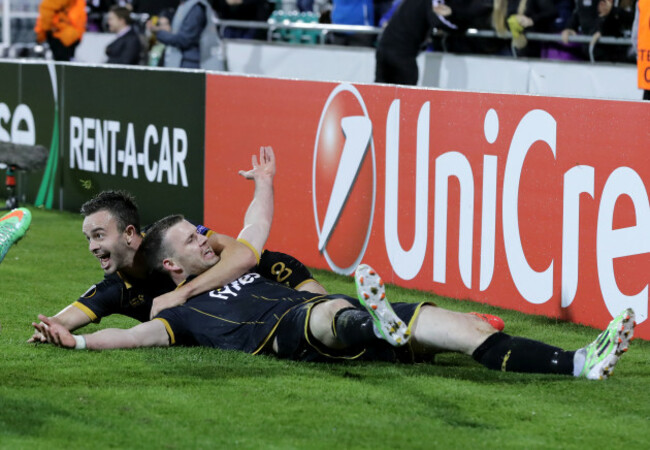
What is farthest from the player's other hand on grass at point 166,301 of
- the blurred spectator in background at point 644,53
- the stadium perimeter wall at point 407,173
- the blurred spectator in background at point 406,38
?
the blurred spectator in background at point 406,38

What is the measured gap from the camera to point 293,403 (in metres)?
5.66

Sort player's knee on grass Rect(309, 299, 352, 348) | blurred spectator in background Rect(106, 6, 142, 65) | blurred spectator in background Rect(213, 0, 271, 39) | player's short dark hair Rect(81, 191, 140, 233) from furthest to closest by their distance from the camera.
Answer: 1. blurred spectator in background Rect(213, 0, 271, 39)
2. blurred spectator in background Rect(106, 6, 142, 65)
3. player's short dark hair Rect(81, 191, 140, 233)
4. player's knee on grass Rect(309, 299, 352, 348)

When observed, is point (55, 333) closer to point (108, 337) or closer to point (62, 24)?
point (108, 337)

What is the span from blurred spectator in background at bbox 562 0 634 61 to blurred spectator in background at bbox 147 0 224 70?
4.58 meters

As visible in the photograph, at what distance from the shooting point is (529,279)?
8.48 meters

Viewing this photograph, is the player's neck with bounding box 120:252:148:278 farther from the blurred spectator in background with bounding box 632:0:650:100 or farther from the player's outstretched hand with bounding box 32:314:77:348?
the blurred spectator in background with bounding box 632:0:650:100

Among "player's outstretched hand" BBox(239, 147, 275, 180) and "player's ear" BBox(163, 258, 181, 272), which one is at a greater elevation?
"player's outstretched hand" BBox(239, 147, 275, 180)

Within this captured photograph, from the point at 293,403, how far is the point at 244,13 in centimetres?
1306

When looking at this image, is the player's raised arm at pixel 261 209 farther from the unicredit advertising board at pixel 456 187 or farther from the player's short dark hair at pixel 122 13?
the player's short dark hair at pixel 122 13

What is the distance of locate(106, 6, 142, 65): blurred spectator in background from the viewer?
16.9 m

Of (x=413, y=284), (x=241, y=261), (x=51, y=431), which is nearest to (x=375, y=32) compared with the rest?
(x=413, y=284)

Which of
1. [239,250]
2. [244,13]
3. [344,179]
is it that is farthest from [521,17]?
[239,250]

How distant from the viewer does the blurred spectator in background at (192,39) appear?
15969mm

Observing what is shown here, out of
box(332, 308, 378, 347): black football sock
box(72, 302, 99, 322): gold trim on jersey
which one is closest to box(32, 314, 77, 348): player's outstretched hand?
box(72, 302, 99, 322): gold trim on jersey
